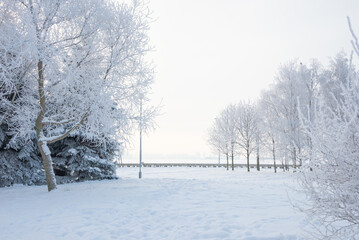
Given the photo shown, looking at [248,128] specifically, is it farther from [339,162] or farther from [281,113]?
[339,162]

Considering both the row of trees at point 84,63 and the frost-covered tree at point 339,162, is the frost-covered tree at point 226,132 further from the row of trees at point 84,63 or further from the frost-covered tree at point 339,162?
the frost-covered tree at point 339,162

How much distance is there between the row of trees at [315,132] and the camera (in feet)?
9.90

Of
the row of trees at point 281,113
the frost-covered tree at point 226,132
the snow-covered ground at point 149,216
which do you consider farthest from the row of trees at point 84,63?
the frost-covered tree at point 226,132

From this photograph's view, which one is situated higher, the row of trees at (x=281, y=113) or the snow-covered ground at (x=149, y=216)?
the row of trees at (x=281, y=113)

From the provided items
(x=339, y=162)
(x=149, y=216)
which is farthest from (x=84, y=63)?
(x=339, y=162)

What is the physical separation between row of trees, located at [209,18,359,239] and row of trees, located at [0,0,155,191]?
20.2 ft

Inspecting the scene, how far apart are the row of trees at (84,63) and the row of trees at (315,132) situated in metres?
6.17

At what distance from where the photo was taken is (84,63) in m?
9.57

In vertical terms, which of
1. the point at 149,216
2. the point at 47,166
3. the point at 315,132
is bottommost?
the point at 149,216

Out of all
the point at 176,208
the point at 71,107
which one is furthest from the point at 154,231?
the point at 71,107

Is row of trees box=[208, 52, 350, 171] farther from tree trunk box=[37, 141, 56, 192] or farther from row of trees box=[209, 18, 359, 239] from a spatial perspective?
tree trunk box=[37, 141, 56, 192]

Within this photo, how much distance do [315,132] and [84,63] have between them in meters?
8.44

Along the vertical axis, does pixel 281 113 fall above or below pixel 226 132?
above

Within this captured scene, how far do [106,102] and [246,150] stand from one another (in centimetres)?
2320
